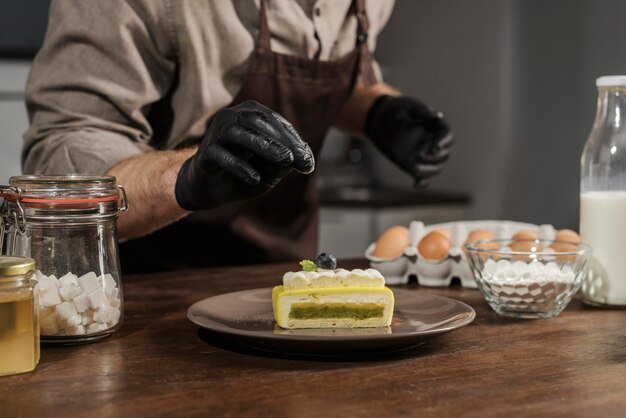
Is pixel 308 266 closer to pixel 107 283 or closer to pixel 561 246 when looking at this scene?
pixel 107 283

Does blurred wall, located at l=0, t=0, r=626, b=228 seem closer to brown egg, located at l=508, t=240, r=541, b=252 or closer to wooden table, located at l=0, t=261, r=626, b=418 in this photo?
brown egg, located at l=508, t=240, r=541, b=252

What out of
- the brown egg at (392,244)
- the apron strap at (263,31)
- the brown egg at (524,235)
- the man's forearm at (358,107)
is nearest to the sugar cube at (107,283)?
the brown egg at (392,244)

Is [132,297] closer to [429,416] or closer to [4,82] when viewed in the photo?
[429,416]

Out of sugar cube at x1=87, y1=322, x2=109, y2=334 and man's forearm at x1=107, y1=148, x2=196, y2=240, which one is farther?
man's forearm at x1=107, y1=148, x2=196, y2=240

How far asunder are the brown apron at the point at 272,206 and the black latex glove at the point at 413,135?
0.35 feet

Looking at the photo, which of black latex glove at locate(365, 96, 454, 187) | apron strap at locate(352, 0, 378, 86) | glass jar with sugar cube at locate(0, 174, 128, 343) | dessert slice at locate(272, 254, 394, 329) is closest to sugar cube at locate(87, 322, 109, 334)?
glass jar with sugar cube at locate(0, 174, 128, 343)

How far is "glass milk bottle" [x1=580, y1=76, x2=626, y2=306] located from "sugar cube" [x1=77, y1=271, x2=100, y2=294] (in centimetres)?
73

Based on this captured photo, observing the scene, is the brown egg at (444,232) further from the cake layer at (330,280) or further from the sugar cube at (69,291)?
the sugar cube at (69,291)

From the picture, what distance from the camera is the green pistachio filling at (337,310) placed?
3.48ft

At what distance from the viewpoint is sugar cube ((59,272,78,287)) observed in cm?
102

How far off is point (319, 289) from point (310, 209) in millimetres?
975

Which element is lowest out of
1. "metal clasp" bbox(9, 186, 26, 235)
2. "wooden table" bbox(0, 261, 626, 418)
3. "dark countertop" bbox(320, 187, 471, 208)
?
"dark countertop" bbox(320, 187, 471, 208)

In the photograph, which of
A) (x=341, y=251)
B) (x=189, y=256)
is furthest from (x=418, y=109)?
(x=341, y=251)

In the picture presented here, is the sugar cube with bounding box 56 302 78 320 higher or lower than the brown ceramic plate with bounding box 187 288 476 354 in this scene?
higher
